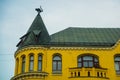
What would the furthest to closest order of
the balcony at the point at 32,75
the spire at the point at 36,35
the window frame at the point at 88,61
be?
the spire at the point at 36,35 → the window frame at the point at 88,61 → the balcony at the point at 32,75

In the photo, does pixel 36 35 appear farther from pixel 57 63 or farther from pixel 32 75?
pixel 32 75

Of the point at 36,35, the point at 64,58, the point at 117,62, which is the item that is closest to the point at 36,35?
the point at 36,35

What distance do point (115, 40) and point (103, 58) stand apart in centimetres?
440

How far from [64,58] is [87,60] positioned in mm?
3592

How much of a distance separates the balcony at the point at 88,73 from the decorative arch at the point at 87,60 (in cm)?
220

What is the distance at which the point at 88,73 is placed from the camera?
41.3 m

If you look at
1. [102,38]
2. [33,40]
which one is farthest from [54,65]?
[102,38]

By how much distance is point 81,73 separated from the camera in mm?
41500

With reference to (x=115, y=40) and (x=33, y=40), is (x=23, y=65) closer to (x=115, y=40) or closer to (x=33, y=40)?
(x=33, y=40)

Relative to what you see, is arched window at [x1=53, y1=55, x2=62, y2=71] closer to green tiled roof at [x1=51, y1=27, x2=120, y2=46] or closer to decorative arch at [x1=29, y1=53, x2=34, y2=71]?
green tiled roof at [x1=51, y1=27, x2=120, y2=46]

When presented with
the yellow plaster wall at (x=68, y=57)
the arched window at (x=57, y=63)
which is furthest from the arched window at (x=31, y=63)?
the arched window at (x=57, y=63)

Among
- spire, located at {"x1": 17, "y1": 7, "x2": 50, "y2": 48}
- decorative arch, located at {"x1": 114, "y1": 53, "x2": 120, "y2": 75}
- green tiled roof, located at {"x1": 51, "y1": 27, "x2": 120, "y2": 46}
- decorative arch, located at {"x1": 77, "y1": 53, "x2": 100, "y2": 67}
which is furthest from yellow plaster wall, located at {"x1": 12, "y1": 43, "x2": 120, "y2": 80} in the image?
spire, located at {"x1": 17, "y1": 7, "x2": 50, "y2": 48}

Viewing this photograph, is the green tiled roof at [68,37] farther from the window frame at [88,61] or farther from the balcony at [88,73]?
the balcony at [88,73]

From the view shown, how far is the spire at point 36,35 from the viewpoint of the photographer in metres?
44.9
